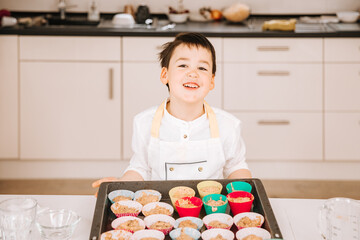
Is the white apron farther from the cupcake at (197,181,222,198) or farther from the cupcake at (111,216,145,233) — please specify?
the cupcake at (111,216,145,233)

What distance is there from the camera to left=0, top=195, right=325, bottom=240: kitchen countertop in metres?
1.18

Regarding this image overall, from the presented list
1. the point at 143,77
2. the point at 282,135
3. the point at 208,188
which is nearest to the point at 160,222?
the point at 208,188

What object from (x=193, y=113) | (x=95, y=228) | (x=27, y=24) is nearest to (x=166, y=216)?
(x=95, y=228)

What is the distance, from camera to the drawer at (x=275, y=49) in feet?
10.7

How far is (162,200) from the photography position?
134 cm

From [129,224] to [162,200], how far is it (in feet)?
0.61

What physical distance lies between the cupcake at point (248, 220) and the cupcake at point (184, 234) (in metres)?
0.10

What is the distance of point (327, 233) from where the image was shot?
1076mm

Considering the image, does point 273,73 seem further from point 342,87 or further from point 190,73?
point 190,73

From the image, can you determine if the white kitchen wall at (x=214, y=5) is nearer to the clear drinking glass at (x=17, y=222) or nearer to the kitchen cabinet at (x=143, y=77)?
the kitchen cabinet at (x=143, y=77)

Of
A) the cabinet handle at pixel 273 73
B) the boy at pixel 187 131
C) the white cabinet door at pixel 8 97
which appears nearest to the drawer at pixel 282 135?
the cabinet handle at pixel 273 73

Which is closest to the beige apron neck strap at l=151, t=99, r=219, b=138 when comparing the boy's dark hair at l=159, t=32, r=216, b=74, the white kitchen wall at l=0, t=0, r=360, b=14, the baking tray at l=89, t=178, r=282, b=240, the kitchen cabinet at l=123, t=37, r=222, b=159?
the boy's dark hair at l=159, t=32, r=216, b=74

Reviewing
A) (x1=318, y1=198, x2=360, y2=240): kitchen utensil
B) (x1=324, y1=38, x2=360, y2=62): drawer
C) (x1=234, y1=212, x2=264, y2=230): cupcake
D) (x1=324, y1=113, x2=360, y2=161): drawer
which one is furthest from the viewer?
(x1=324, y1=113, x2=360, y2=161): drawer

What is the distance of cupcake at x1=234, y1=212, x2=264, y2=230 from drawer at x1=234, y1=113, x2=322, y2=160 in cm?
220
